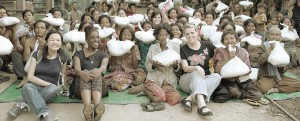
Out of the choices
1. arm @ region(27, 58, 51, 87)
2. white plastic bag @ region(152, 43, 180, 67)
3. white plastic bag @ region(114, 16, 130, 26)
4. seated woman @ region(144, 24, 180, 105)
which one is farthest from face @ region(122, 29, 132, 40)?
arm @ region(27, 58, 51, 87)

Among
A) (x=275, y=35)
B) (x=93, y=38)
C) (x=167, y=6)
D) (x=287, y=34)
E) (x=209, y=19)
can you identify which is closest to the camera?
(x=93, y=38)

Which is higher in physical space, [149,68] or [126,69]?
[149,68]

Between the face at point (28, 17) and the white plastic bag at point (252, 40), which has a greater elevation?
the face at point (28, 17)

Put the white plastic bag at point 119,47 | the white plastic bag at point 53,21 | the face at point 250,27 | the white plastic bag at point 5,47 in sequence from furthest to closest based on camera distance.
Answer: the white plastic bag at point 53,21
the face at point 250,27
the white plastic bag at point 119,47
the white plastic bag at point 5,47

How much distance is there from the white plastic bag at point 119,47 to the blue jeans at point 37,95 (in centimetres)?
100

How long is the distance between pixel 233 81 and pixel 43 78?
2.12 m

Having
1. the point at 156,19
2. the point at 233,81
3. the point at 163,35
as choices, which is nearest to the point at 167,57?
the point at 163,35

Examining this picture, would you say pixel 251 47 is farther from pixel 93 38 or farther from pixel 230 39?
pixel 93 38

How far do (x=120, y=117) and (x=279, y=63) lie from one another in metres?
1.96

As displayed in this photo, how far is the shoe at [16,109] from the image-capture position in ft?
10.8

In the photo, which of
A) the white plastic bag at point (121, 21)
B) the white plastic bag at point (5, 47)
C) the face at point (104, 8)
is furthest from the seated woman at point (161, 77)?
the face at point (104, 8)

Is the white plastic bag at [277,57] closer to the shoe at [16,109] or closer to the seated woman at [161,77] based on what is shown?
the seated woman at [161,77]

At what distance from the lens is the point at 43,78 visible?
11.6 feet

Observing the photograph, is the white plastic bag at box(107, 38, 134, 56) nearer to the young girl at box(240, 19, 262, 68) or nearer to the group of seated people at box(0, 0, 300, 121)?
the group of seated people at box(0, 0, 300, 121)
